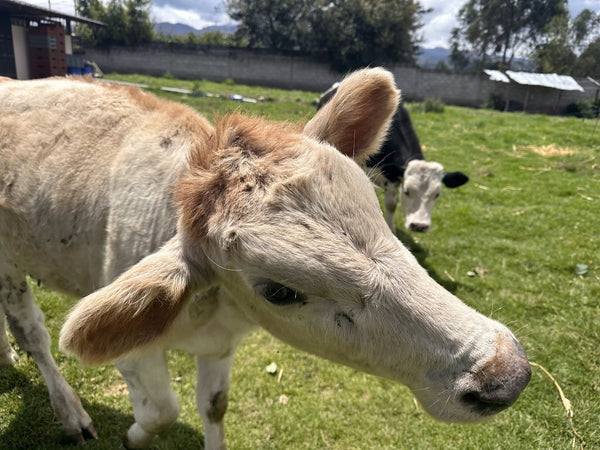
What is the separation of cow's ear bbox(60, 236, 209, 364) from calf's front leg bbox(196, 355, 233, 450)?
1.16 m

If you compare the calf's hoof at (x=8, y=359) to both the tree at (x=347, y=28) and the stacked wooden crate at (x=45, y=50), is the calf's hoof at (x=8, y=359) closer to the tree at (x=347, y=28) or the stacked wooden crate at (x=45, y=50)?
the stacked wooden crate at (x=45, y=50)

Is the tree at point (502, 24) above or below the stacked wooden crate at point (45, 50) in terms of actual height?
above

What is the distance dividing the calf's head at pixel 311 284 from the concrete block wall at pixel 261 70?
31013mm

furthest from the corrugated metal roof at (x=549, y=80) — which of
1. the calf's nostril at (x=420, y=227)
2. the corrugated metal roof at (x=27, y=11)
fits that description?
the corrugated metal roof at (x=27, y=11)

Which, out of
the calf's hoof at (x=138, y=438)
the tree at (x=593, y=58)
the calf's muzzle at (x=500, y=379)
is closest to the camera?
the calf's muzzle at (x=500, y=379)

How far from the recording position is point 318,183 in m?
1.44

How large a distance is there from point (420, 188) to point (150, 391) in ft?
14.7

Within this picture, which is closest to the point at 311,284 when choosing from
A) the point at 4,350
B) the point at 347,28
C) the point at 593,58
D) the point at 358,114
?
the point at 358,114

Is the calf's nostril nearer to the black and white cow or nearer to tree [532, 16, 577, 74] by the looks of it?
the black and white cow

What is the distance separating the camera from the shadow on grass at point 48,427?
277cm

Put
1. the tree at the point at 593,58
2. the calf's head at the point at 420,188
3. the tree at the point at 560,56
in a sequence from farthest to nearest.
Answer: the tree at the point at 560,56, the tree at the point at 593,58, the calf's head at the point at 420,188

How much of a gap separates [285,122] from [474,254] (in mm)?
4545

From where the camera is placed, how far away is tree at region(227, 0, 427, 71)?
36.2 metres

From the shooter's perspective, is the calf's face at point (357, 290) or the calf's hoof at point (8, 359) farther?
the calf's hoof at point (8, 359)
